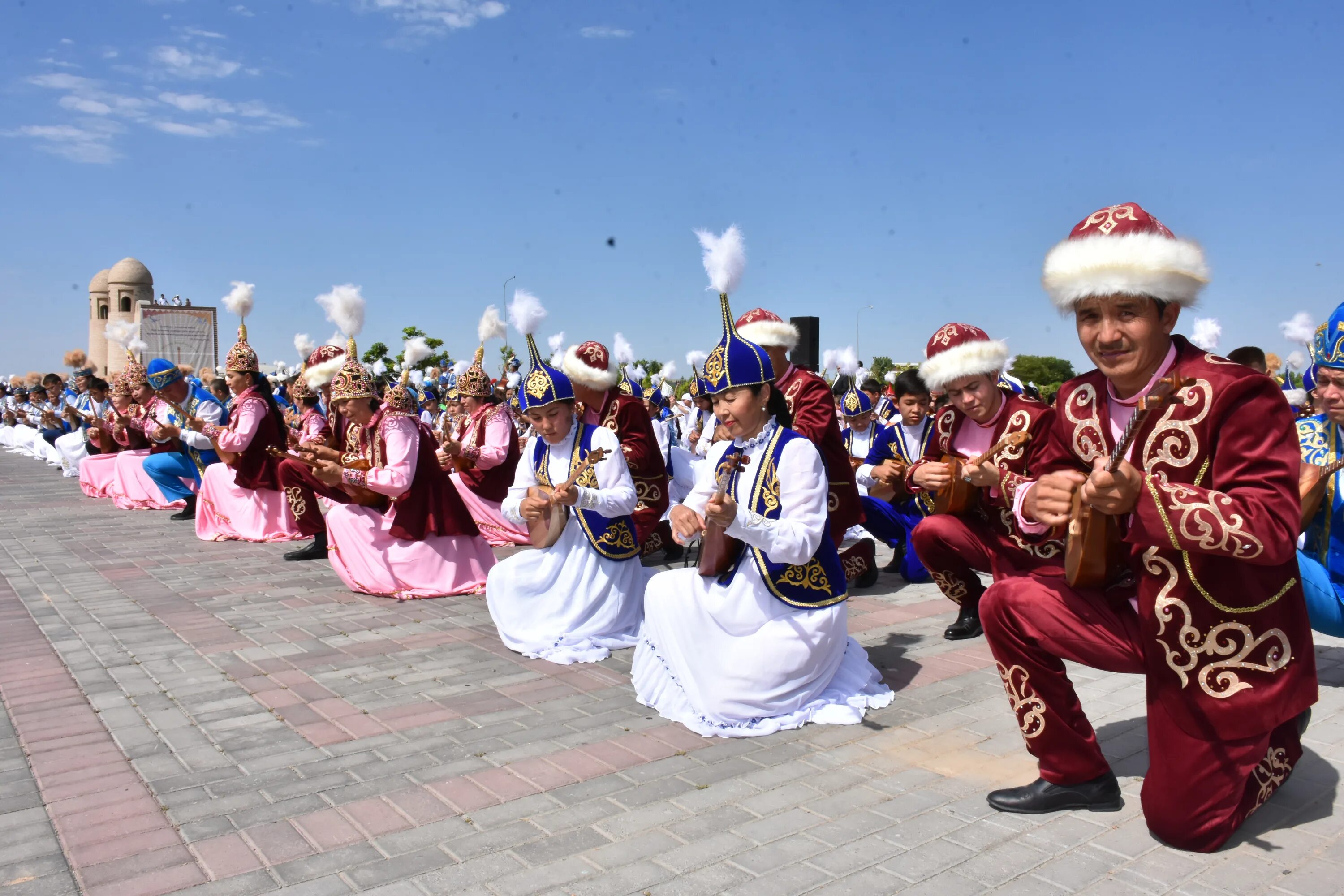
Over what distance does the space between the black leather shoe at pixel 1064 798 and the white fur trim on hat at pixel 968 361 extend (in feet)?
7.95

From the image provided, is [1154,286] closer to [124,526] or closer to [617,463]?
[617,463]

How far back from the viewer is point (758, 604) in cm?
457

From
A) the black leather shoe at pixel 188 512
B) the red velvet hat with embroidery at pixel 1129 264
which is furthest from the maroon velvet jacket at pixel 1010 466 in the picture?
the black leather shoe at pixel 188 512

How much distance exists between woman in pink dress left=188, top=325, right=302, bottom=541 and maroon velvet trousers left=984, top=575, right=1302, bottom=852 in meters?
8.54

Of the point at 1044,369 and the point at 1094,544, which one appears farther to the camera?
the point at 1044,369

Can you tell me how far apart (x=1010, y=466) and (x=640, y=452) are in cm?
387

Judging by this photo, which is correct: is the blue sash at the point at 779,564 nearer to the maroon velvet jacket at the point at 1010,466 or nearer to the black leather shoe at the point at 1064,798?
the maroon velvet jacket at the point at 1010,466

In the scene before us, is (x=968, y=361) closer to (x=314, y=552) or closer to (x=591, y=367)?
(x=591, y=367)

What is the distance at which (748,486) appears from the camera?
459 centimetres

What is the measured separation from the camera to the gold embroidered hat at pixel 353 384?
7.34m

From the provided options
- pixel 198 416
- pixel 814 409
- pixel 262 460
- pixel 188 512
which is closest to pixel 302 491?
pixel 262 460

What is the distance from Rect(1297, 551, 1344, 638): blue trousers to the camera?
15.2 ft

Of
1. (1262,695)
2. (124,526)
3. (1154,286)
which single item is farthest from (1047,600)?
(124,526)

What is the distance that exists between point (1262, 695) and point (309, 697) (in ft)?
14.1
